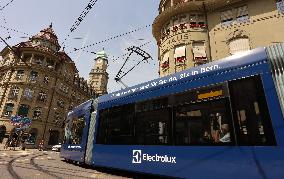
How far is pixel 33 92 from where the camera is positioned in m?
39.0

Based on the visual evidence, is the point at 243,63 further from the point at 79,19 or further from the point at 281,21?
the point at 281,21

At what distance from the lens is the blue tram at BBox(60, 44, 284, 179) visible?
196 inches

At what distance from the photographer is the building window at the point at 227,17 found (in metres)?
19.2

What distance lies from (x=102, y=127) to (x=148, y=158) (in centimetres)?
289

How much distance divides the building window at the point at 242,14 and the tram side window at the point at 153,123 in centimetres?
1452

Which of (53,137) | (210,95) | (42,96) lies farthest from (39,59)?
(210,95)

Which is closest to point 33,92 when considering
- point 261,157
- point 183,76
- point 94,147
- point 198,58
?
point 198,58

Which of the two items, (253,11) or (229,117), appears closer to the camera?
(229,117)

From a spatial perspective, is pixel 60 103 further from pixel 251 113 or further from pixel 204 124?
pixel 251 113

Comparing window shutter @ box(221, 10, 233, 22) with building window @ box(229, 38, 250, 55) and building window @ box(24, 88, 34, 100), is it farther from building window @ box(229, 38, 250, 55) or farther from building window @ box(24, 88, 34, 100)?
building window @ box(24, 88, 34, 100)

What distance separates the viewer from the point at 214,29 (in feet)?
64.7

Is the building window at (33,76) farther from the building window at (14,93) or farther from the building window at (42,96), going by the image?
the building window at (14,93)

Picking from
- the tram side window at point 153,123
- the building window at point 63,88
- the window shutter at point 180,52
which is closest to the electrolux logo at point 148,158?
the tram side window at point 153,123

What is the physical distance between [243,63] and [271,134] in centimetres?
177
